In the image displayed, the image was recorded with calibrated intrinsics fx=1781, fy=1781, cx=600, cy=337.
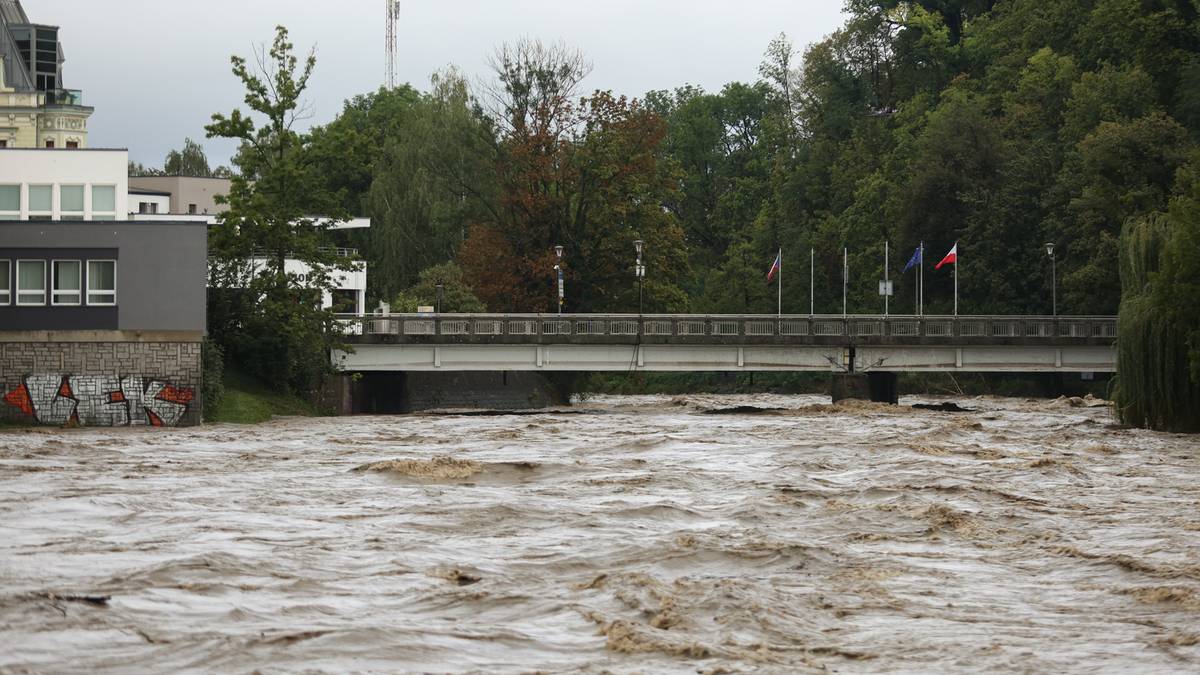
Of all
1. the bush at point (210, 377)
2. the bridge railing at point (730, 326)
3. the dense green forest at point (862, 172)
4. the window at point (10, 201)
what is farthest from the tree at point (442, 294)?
the window at point (10, 201)

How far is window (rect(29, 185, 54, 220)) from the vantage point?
203 ft

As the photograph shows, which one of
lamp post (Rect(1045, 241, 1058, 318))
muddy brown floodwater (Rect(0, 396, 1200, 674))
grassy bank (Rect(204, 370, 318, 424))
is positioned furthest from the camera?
lamp post (Rect(1045, 241, 1058, 318))

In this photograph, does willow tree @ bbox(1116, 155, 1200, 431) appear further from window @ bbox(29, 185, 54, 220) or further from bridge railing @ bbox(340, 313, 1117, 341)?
window @ bbox(29, 185, 54, 220)

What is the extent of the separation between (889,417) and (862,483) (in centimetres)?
3026

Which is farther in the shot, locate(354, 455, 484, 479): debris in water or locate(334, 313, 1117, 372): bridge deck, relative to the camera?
locate(334, 313, 1117, 372): bridge deck

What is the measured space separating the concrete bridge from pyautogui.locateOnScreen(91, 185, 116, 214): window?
12.6 meters

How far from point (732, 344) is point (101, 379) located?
29.5 m

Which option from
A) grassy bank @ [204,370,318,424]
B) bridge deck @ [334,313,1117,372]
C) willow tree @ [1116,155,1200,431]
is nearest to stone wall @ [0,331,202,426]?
A: grassy bank @ [204,370,318,424]

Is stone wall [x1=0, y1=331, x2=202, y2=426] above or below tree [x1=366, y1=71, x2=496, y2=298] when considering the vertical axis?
below

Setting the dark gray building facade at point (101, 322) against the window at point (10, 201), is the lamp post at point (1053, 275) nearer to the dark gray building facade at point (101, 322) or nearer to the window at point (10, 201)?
the dark gray building facade at point (101, 322)

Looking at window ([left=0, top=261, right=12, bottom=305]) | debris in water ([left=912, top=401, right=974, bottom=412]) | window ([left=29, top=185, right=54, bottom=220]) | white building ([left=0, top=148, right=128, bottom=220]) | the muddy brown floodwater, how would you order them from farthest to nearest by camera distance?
debris in water ([left=912, top=401, right=974, bottom=412]), window ([left=29, top=185, right=54, bottom=220]), white building ([left=0, top=148, right=128, bottom=220]), window ([left=0, top=261, right=12, bottom=305]), the muddy brown floodwater

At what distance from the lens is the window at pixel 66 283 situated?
57.4 m

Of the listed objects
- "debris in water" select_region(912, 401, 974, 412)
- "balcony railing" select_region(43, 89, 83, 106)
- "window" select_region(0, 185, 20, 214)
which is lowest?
"debris in water" select_region(912, 401, 974, 412)

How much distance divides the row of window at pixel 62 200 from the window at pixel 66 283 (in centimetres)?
516
